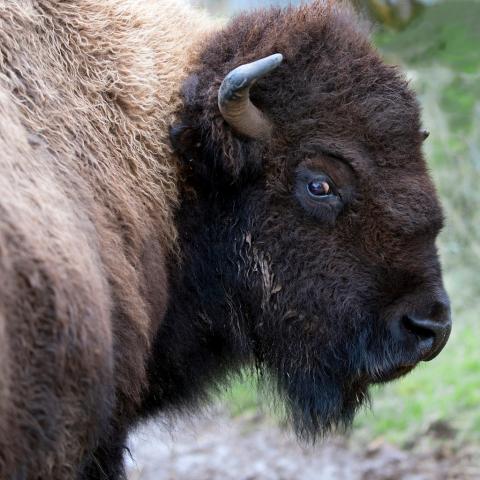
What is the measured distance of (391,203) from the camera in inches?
181

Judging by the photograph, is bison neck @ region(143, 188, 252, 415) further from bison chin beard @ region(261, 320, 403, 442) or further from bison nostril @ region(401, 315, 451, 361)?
bison nostril @ region(401, 315, 451, 361)

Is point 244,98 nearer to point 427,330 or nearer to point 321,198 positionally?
point 321,198

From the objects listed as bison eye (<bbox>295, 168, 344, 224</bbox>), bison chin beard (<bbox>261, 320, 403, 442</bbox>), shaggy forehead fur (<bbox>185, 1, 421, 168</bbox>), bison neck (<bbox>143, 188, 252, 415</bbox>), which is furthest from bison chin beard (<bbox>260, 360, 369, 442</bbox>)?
shaggy forehead fur (<bbox>185, 1, 421, 168</bbox>)

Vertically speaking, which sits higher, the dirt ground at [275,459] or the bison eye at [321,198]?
the bison eye at [321,198]

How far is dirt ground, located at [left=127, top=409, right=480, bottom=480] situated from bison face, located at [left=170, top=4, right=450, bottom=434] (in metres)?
2.23

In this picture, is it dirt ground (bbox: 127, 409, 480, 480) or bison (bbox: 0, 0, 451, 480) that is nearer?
bison (bbox: 0, 0, 451, 480)

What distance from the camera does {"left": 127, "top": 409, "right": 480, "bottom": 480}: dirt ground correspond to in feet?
23.8

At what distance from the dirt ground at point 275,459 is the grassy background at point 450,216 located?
257 millimetres

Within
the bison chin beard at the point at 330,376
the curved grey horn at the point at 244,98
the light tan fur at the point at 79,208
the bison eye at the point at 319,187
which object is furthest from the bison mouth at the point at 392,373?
the curved grey horn at the point at 244,98

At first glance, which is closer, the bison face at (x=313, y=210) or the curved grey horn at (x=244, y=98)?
the curved grey horn at (x=244, y=98)

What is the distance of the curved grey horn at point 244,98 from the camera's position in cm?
443

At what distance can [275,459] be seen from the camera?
8.14 m

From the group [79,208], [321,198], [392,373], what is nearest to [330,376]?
[392,373]

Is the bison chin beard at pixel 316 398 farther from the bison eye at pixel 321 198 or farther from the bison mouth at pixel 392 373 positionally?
the bison eye at pixel 321 198
